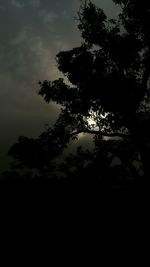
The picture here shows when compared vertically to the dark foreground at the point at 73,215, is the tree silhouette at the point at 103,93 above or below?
above

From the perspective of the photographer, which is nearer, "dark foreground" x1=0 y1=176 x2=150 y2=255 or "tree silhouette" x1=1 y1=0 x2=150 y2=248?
"dark foreground" x1=0 y1=176 x2=150 y2=255

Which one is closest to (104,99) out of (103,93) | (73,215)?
(103,93)

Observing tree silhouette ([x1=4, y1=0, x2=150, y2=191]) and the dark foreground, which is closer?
the dark foreground

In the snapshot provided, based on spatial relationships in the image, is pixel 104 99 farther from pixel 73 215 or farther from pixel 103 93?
pixel 73 215

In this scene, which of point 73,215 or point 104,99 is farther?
point 104,99

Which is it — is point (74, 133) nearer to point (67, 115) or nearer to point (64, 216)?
point (67, 115)

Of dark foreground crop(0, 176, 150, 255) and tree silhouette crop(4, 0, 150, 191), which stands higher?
tree silhouette crop(4, 0, 150, 191)

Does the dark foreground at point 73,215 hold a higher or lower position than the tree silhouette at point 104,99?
lower

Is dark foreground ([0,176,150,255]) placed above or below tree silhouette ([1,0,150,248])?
below

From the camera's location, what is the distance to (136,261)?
11.5 meters

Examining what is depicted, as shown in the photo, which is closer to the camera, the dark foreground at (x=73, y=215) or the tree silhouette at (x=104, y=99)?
the dark foreground at (x=73, y=215)

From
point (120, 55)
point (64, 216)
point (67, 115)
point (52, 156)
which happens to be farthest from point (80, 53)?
point (64, 216)

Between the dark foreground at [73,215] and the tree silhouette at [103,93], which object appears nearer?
the dark foreground at [73,215]

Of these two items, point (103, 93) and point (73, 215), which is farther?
point (103, 93)
